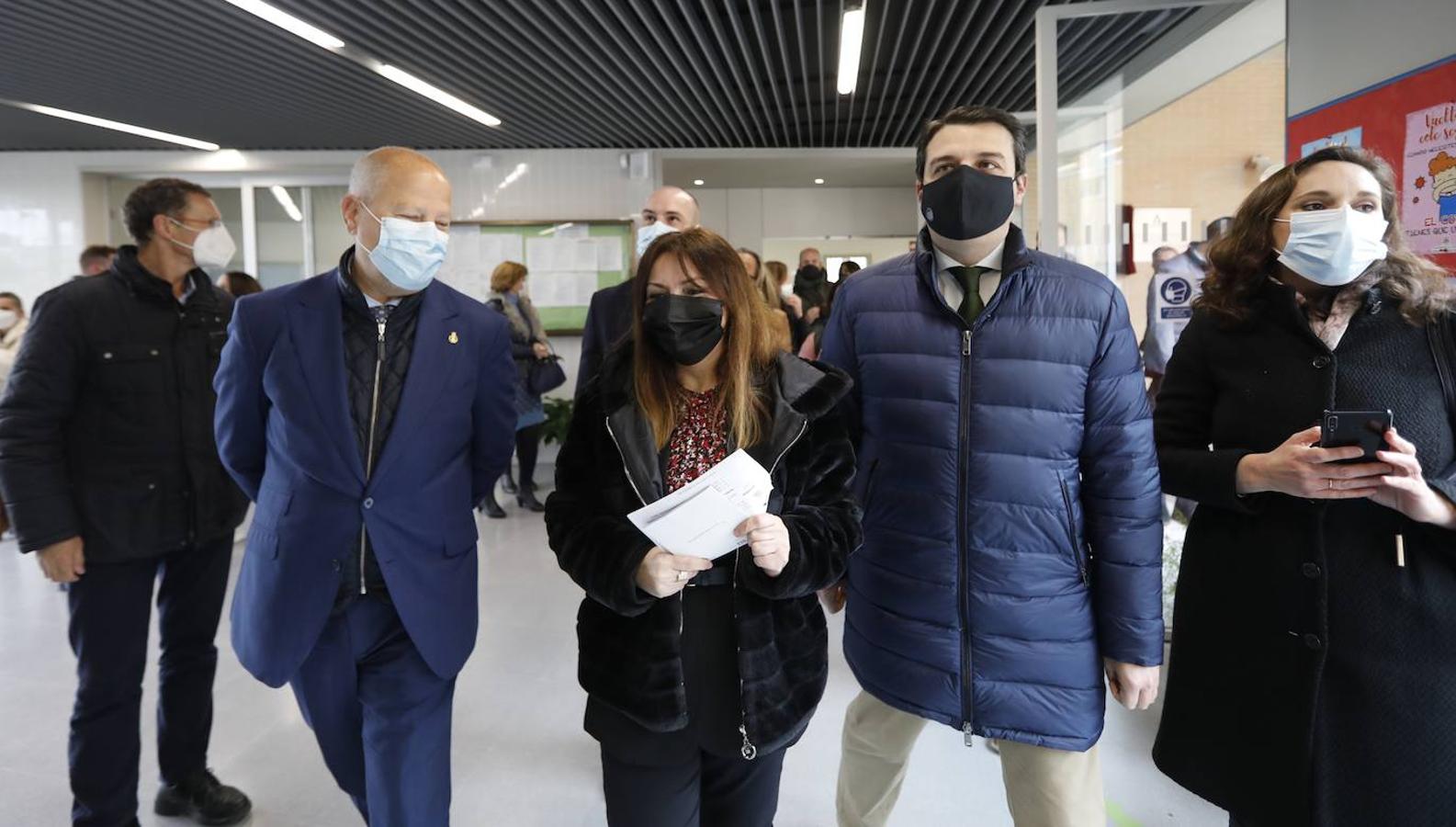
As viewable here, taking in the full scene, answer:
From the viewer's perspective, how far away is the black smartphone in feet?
4.39

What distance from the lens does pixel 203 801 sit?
245cm

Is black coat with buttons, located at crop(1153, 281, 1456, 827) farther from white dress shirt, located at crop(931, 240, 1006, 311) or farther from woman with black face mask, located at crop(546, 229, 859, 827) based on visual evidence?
woman with black face mask, located at crop(546, 229, 859, 827)

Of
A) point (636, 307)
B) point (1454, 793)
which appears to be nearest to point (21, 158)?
point (636, 307)

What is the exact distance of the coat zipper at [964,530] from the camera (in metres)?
1.67

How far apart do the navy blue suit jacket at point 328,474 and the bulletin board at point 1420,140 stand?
2.87 m

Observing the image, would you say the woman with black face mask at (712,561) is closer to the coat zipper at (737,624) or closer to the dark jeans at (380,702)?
the coat zipper at (737,624)

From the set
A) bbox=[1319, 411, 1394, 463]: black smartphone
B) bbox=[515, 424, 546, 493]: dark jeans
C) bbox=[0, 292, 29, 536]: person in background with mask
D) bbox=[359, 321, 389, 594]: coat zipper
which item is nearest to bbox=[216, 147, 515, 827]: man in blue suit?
bbox=[359, 321, 389, 594]: coat zipper

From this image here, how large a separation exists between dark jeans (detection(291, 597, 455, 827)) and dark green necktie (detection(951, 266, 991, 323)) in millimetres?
1384

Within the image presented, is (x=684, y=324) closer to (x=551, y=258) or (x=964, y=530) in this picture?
(x=964, y=530)

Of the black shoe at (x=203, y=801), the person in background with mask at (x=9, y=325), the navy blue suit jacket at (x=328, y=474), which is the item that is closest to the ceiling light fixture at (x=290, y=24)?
the person in background with mask at (x=9, y=325)

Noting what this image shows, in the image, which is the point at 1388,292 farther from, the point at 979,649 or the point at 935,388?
the point at 979,649

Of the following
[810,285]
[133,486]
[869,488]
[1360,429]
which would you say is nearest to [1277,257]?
[1360,429]

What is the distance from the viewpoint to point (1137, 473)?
1.63 meters

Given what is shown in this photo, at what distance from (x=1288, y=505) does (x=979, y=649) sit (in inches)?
24.6
